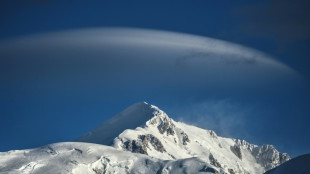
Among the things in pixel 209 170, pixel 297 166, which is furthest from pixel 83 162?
pixel 297 166

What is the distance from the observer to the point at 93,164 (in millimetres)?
184250

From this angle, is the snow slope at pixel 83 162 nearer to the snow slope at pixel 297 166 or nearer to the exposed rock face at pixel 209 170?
the exposed rock face at pixel 209 170

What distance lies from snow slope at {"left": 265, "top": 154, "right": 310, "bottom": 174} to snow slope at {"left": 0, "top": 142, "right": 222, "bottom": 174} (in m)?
49.6

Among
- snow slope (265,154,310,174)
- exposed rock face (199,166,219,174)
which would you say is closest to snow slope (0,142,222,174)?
exposed rock face (199,166,219,174)

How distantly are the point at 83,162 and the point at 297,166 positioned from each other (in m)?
80.6

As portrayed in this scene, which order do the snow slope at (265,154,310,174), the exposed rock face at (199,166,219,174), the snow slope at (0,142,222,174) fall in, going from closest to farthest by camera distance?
1. the snow slope at (265,154,310,174)
2. the snow slope at (0,142,222,174)
3. the exposed rock face at (199,166,219,174)

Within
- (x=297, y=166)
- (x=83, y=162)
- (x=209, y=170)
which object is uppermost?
(x=209, y=170)

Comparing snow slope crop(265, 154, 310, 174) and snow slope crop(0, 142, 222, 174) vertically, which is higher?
snow slope crop(0, 142, 222, 174)

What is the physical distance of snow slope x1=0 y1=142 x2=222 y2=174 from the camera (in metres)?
174

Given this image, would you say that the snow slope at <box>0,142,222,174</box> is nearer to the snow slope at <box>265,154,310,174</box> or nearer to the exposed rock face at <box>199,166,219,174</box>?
the exposed rock face at <box>199,166,219,174</box>

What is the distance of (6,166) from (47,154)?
660 inches

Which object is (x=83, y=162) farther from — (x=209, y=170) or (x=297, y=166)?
(x=297, y=166)

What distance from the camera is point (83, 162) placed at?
7219 inches

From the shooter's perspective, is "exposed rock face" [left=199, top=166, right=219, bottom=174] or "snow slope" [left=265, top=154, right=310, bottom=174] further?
"exposed rock face" [left=199, top=166, right=219, bottom=174]
